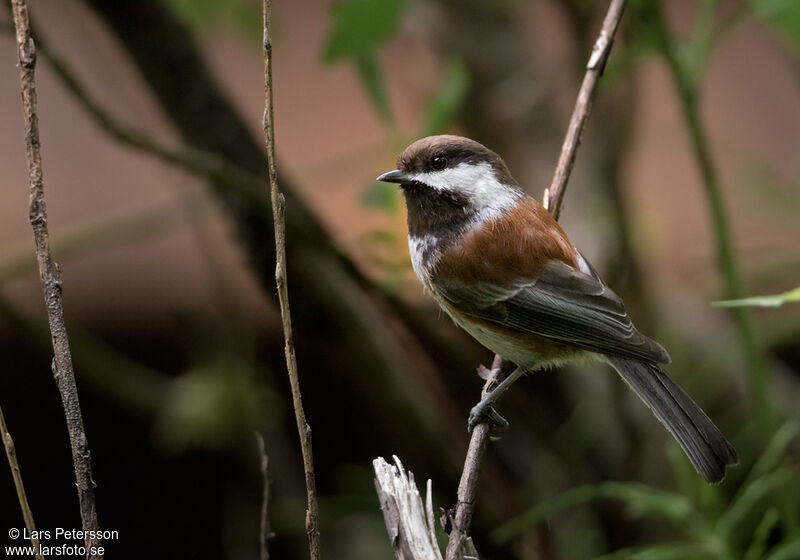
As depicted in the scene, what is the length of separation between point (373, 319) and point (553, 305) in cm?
77

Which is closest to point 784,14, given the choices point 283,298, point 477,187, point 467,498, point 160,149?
point 477,187

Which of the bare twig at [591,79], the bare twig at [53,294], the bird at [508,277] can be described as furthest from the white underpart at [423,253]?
the bare twig at [53,294]

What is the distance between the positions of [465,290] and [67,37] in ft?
13.0

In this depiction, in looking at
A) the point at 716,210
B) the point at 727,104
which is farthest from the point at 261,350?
the point at 727,104

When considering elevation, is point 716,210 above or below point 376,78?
below

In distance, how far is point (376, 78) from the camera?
2645 millimetres

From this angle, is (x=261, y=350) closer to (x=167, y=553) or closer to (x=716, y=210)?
(x=167, y=553)

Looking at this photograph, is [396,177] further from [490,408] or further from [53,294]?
[53,294]

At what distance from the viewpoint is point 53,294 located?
1373mm

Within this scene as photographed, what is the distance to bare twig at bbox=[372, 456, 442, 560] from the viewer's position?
1.47 metres

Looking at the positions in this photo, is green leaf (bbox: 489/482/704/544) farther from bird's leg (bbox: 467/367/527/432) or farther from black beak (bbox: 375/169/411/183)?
black beak (bbox: 375/169/411/183)

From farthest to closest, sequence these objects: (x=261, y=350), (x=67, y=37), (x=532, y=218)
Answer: (x=67, y=37) < (x=261, y=350) < (x=532, y=218)

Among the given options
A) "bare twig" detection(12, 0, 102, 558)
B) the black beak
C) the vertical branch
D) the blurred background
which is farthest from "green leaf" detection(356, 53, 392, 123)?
"bare twig" detection(12, 0, 102, 558)

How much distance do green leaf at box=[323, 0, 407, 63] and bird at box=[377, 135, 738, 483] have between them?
348 millimetres
